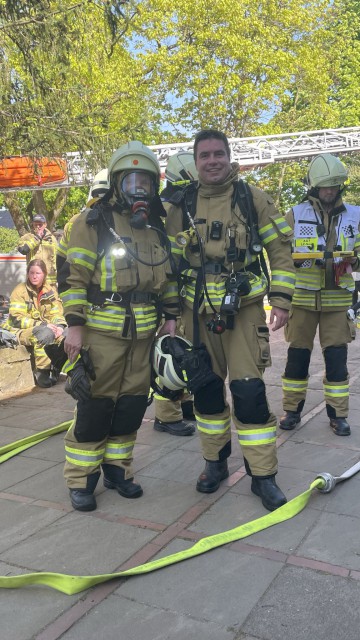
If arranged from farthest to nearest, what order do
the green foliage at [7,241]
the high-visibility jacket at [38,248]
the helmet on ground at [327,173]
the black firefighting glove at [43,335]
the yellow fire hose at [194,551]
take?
the green foliage at [7,241] → the high-visibility jacket at [38,248] → the black firefighting glove at [43,335] → the helmet on ground at [327,173] → the yellow fire hose at [194,551]

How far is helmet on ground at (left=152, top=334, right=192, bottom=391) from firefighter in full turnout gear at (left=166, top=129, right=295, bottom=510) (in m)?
0.10

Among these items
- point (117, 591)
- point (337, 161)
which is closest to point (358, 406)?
point (337, 161)

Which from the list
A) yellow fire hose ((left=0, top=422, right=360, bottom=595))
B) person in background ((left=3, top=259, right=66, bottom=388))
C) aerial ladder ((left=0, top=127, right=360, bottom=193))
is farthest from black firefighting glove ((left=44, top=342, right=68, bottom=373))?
aerial ladder ((left=0, top=127, right=360, bottom=193))

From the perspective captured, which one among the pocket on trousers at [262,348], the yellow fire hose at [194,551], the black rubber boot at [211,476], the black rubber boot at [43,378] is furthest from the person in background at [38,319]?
the yellow fire hose at [194,551]

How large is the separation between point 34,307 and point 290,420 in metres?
3.67

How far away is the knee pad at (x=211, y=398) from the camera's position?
3.63 m

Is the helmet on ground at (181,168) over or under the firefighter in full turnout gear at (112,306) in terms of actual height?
over

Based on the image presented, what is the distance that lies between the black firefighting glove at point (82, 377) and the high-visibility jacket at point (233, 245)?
72 centimetres

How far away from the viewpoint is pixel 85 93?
7.93m

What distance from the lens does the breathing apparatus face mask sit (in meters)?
3.40

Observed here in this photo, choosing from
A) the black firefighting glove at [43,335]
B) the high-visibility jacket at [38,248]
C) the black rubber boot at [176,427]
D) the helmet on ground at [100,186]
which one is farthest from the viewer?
the high-visibility jacket at [38,248]

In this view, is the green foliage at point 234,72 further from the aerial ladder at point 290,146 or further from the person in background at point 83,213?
the person in background at point 83,213

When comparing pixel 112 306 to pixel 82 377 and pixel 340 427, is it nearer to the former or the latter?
pixel 82 377

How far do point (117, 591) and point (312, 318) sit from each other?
283cm
